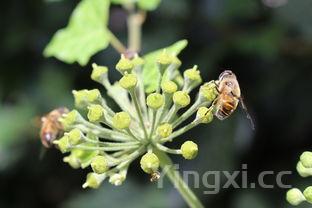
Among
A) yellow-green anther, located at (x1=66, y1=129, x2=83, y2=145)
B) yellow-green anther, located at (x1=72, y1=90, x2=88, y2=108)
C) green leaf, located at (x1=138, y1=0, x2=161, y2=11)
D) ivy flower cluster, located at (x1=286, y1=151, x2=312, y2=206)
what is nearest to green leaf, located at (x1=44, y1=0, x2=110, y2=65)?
green leaf, located at (x1=138, y1=0, x2=161, y2=11)

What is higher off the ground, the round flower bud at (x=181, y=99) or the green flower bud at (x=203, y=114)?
the round flower bud at (x=181, y=99)

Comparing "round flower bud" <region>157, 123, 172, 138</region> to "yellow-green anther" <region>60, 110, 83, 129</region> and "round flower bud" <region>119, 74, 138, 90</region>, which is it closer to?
"round flower bud" <region>119, 74, 138, 90</region>

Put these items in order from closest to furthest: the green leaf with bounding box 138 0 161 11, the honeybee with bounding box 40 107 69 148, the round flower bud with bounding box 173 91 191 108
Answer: the round flower bud with bounding box 173 91 191 108, the honeybee with bounding box 40 107 69 148, the green leaf with bounding box 138 0 161 11

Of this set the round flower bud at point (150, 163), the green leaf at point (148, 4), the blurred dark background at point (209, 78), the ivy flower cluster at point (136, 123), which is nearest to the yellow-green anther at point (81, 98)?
the ivy flower cluster at point (136, 123)

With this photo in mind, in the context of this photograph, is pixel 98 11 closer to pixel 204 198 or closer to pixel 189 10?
pixel 189 10

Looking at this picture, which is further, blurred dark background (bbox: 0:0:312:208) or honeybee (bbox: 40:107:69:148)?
blurred dark background (bbox: 0:0:312:208)

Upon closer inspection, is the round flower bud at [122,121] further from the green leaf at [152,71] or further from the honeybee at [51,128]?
the honeybee at [51,128]
